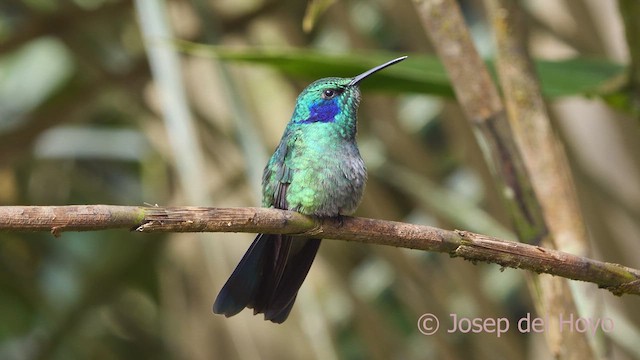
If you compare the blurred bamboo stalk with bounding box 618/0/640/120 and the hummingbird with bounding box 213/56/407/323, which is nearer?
the hummingbird with bounding box 213/56/407/323

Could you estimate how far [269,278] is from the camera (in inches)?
48.5

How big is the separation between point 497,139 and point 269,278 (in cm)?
38

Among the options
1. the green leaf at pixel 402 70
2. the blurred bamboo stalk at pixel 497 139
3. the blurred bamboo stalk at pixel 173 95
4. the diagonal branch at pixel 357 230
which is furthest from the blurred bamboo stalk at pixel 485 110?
the blurred bamboo stalk at pixel 173 95

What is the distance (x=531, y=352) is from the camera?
2.39 meters

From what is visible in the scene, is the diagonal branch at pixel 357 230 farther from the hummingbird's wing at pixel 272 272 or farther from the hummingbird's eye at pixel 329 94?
the hummingbird's eye at pixel 329 94

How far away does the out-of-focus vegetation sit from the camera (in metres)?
2.15

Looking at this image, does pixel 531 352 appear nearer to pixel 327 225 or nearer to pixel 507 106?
pixel 507 106

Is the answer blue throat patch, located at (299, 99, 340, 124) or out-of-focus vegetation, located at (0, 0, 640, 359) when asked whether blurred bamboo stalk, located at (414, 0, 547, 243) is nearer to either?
blue throat patch, located at (299, 99, 340, 124)

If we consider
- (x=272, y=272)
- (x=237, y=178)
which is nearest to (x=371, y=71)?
(x=272, y=272)

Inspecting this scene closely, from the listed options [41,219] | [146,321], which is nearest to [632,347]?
[41,219]

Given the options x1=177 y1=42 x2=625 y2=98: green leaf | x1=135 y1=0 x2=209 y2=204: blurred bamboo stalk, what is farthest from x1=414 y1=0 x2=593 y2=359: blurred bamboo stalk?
x1=135 y1=0 x2=209 y2=204: blurred bamboo stalk

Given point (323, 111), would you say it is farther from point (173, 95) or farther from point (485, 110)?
point (173, 95)

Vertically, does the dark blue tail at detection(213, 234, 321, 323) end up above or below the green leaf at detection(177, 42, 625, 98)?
below

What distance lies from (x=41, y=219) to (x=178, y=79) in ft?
3.04
